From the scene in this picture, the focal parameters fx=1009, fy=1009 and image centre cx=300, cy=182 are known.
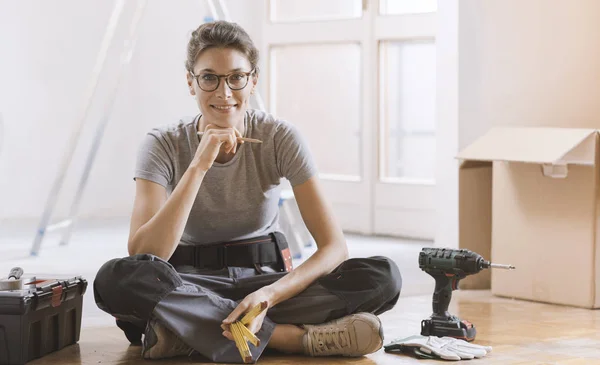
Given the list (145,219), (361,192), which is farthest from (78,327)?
(361,192)

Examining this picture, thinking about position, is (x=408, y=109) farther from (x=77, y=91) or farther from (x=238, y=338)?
(x=238, y=338)

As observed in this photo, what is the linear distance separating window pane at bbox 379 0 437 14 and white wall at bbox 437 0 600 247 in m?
0.62

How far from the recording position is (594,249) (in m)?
3.33

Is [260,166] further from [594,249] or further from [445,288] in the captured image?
[594,249]

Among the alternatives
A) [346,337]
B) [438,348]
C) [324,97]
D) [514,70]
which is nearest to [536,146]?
[514,70]

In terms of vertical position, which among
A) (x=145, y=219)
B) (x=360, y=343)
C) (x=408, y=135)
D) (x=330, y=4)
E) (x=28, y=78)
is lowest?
(x=360, y=343)

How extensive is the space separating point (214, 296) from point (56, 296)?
0.43 meters

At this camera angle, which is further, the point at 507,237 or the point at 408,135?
the point at 408,135

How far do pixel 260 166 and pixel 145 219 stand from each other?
1.12 feet

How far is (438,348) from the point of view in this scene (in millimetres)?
2566

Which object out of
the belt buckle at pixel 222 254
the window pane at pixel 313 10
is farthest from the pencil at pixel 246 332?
the window pane at pixel 313 10

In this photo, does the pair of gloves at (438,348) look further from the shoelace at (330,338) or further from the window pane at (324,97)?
the window pane at (324,97)

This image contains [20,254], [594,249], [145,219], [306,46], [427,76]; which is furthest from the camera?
[306,46]

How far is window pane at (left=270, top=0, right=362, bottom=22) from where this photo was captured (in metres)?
5.23
